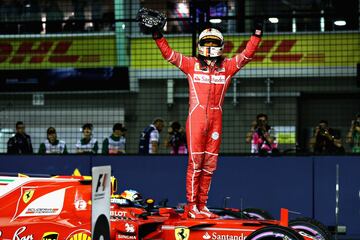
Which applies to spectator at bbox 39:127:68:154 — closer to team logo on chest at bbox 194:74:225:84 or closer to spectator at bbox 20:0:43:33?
spectator at bbox 20:0:43:33

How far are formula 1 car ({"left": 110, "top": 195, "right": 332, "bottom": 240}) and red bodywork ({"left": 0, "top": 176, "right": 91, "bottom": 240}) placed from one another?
0.41 metres

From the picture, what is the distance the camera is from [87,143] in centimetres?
1450

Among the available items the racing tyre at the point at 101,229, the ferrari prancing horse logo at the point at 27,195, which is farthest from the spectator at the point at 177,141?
the racing tyre at the point at 101,229

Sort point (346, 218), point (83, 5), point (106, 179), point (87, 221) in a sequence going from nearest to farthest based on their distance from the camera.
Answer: point (106, 179)
point (87, 221)
point (346, 218)
point (83, 5)

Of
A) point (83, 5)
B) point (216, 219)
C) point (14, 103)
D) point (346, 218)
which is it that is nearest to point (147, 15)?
point (216, 219)

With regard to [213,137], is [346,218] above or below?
below

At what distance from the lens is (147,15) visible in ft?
32.5

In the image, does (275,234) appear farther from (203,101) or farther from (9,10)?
(9,10)

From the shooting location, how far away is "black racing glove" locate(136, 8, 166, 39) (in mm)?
9797

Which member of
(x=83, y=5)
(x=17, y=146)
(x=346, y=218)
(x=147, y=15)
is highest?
(x=83, y=5)

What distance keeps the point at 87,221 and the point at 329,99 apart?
1017 centimetres

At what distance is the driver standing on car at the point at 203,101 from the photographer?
9680 mm

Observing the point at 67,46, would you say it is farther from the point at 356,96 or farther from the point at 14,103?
the point at 356,96

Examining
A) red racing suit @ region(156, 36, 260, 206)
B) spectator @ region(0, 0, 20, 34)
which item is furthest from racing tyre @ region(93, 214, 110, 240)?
spectator @ region(0, 0, 20, 34)
